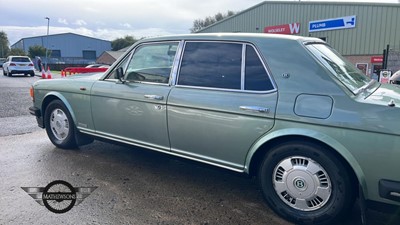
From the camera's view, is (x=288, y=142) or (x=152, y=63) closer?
(x=288, y=142)

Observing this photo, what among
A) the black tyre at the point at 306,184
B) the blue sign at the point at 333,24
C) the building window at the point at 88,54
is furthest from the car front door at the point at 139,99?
the building window at the point at 88,54

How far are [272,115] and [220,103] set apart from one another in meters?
0.53

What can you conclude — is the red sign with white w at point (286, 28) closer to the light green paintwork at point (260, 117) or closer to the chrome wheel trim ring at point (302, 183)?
the light green paintwork at point (260, 117)

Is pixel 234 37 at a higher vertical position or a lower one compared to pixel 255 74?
higher

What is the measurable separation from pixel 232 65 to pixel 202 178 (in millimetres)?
1479

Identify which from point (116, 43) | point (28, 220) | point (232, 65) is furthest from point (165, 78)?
point (116, 43)

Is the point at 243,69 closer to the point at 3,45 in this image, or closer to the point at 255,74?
the point at 255,74

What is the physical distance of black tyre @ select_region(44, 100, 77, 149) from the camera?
455 cm

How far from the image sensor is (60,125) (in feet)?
15.3

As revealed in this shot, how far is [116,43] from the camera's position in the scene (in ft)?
264

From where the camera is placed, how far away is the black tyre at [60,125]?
4555 millimetres

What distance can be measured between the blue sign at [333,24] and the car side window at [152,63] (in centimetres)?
1922

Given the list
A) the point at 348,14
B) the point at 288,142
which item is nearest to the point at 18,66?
the point at 348,14

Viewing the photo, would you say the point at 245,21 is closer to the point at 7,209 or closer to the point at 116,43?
the point at 7,209
